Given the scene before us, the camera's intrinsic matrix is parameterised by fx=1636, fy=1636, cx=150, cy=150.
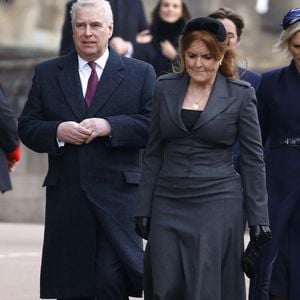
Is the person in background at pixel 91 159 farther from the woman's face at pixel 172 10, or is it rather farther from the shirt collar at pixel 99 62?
the woman's face at pixel 172 10

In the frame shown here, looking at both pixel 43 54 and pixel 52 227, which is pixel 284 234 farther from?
pixel 43 54

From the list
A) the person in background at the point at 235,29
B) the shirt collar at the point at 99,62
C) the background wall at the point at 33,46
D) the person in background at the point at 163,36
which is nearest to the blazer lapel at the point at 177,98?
the shirt collar at the point at 99,62

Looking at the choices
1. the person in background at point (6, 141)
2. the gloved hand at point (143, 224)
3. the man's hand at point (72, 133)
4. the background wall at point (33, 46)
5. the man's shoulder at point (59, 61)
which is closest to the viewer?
the gloved hand at point (143, 224)

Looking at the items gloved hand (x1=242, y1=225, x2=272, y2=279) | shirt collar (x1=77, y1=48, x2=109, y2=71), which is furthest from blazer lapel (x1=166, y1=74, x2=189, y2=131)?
shirt collar (x1=77, y1=48, x2=109, y2=71)

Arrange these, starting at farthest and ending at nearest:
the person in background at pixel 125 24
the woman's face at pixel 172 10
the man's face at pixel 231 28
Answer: the woman's face at pixel 172 10
the person in background at pixel 125 24
the man's face at pixel 231 28

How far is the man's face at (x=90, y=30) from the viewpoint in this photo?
30.2 feet

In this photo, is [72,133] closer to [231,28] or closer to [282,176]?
[282,176]

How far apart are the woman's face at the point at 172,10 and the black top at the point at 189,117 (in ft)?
15.7

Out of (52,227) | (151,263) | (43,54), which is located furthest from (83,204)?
→ (43,54)

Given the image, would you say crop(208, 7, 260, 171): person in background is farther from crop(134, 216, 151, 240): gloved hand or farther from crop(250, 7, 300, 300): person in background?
crop(134, 216, 151, 240): gloved hand

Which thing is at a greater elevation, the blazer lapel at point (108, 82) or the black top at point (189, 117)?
the blazer lapel at point (108, 82)

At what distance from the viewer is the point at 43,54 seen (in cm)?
3403

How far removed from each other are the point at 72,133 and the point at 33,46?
25.4m

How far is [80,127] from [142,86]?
514mm
